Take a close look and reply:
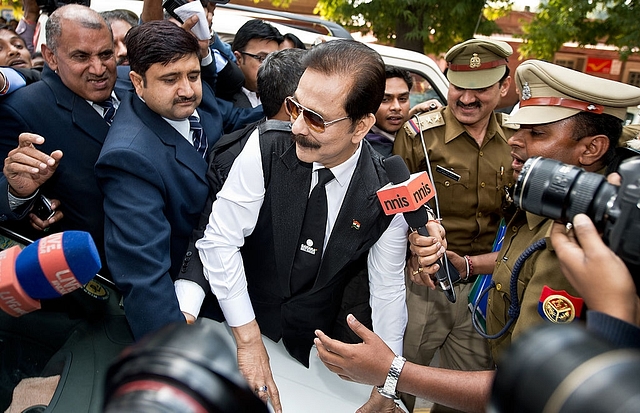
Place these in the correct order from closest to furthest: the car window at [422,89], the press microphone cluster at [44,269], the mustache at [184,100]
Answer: the press microphone cluster at [44,269] → the mustache at [184,100] → the car window at [422,89]

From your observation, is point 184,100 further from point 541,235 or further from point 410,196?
point 541,235

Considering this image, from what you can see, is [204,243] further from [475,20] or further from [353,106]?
[475,20]

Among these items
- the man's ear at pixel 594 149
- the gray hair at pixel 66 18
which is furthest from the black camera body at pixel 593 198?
the gray hair at pixel 66 18

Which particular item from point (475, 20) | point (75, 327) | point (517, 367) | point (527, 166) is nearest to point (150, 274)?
point (75, 327)

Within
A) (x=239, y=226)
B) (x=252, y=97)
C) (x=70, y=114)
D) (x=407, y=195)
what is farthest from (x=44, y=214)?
(x=252, y=97)

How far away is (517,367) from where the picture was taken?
0.77m

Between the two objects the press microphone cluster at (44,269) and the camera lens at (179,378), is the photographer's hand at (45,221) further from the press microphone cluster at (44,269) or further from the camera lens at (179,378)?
the camera lens at (179,378)

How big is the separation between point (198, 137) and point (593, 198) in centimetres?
166

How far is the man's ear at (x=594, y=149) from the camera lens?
6.38 ft

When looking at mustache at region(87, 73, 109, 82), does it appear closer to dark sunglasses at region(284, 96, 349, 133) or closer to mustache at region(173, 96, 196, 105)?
mustache at region(173, 96, 196, 105)

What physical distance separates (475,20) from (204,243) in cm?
935

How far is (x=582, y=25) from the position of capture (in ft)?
33.9

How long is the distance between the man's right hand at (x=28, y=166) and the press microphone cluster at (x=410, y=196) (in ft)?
3.95

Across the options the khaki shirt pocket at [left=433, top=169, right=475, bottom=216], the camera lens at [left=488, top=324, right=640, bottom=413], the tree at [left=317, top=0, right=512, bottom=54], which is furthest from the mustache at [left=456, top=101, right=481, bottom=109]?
the tree at [left=317, top=0, right=512, bottom=54]
